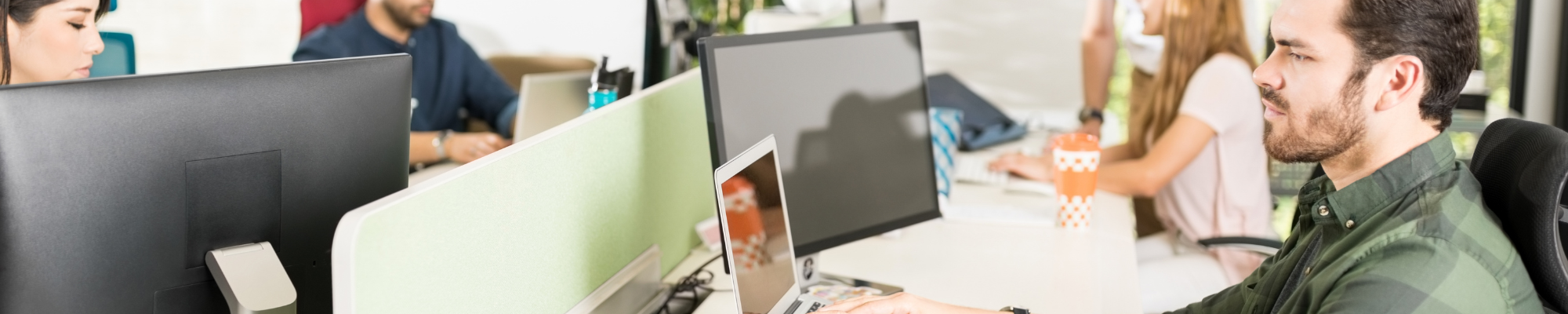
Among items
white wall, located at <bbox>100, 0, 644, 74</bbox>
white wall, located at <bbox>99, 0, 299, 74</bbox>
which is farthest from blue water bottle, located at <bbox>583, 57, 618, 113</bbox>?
white wall, located at <bbox>99, 0, 299, 74</bbox>

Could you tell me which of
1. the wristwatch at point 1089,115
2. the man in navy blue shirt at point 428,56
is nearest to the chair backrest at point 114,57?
the man in navy blue shirt at point 428,56

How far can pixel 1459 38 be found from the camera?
2.95ft

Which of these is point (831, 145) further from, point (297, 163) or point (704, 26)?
point (704, 26)

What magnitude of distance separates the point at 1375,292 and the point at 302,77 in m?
0.97

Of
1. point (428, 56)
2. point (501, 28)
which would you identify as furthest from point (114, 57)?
point (501, 28)

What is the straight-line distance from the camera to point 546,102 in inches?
74.0

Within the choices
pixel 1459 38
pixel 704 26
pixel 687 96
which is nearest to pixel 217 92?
pixel 687 96

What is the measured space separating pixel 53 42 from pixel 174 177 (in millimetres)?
714

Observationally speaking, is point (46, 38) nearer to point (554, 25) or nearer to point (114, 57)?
point (114, 57)

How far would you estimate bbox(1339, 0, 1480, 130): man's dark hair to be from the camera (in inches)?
34.5

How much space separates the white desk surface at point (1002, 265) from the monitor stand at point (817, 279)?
0.03 m

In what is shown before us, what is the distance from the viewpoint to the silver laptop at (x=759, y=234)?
0.96m

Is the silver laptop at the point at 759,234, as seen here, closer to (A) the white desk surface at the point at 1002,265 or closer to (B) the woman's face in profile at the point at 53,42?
(A) the white desk surface at the point at 1002,265

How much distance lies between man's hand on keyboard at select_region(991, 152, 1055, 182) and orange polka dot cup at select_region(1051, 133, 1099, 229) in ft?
1.33
